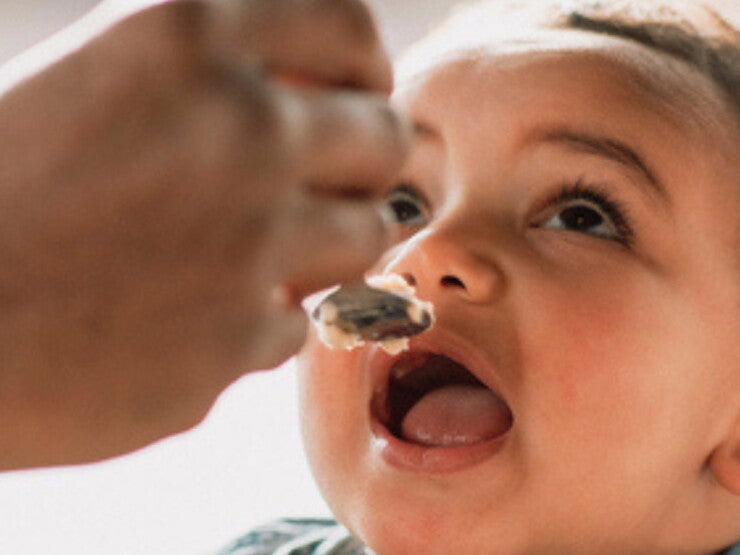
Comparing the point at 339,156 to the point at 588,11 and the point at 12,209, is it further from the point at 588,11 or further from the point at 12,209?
the point at 588,11

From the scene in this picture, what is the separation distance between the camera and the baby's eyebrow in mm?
819

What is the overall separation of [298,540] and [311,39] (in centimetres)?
80

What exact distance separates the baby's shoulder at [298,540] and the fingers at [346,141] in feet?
2.25

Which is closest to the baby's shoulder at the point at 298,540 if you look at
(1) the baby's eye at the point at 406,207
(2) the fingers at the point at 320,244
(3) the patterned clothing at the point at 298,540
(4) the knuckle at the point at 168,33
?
(3) the patterned clothing at the point at 298,540

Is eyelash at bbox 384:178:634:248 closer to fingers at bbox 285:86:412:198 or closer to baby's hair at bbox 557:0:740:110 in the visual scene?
baby's hair at bbox 557:0:740:110

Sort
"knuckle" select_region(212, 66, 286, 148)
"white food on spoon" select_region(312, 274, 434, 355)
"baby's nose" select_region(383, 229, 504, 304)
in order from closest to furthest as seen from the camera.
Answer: "knuckle" select_region(212, 66, 286, 148)
"white food on spoon" select_region(312, 274, 434, 355)
"baby's nose" select_region(383, 229, 504, 304)

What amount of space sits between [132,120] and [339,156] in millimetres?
86


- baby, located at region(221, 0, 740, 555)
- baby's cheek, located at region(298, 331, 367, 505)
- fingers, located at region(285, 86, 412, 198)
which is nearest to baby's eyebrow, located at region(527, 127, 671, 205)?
baby, located at region(221, 0, 740, 555)

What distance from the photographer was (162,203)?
40cm

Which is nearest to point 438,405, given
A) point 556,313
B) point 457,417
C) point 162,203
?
point 457,417

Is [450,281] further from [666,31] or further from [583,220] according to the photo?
[666,31]

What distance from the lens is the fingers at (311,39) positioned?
0.43 metres

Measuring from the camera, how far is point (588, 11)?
903 mm

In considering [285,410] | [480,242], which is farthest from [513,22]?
[285,410]
